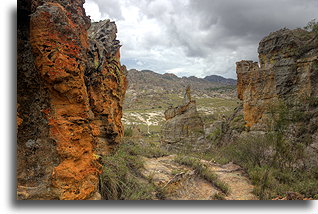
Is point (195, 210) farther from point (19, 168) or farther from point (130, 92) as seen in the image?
point (130, 92)

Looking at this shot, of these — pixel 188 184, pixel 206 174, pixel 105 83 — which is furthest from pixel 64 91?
pixel 206 174

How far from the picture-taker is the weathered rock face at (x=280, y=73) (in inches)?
375

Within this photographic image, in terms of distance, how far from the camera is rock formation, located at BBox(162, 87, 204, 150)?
1500cm

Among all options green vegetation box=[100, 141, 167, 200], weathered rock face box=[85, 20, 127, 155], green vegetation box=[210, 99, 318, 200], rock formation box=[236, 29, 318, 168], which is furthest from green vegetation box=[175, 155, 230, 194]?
rock formation box=[236, 29, 318, 168]

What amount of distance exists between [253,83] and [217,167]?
6068mm

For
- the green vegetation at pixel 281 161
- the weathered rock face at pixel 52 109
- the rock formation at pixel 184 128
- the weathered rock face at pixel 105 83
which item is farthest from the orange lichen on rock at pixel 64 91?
the rock formation at pixel 184 128

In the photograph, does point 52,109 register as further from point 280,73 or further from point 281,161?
point 280,73

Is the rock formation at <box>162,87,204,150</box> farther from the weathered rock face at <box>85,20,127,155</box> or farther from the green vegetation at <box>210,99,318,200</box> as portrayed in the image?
the weathered rock face at <box>85,20,127,155</box>

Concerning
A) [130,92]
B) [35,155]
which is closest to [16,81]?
[35,155]

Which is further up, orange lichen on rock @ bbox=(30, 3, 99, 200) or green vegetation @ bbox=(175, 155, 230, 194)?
orange lichen on rock @ bbox=(30, 3, 99, 200)

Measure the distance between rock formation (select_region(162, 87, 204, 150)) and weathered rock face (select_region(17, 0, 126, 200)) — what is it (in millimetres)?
11988

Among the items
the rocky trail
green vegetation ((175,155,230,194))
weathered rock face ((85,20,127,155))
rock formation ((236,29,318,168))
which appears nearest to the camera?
weathered rock face ((85,20,127,155))

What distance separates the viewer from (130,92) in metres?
97.4

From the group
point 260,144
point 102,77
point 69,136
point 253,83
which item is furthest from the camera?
point 253,83
